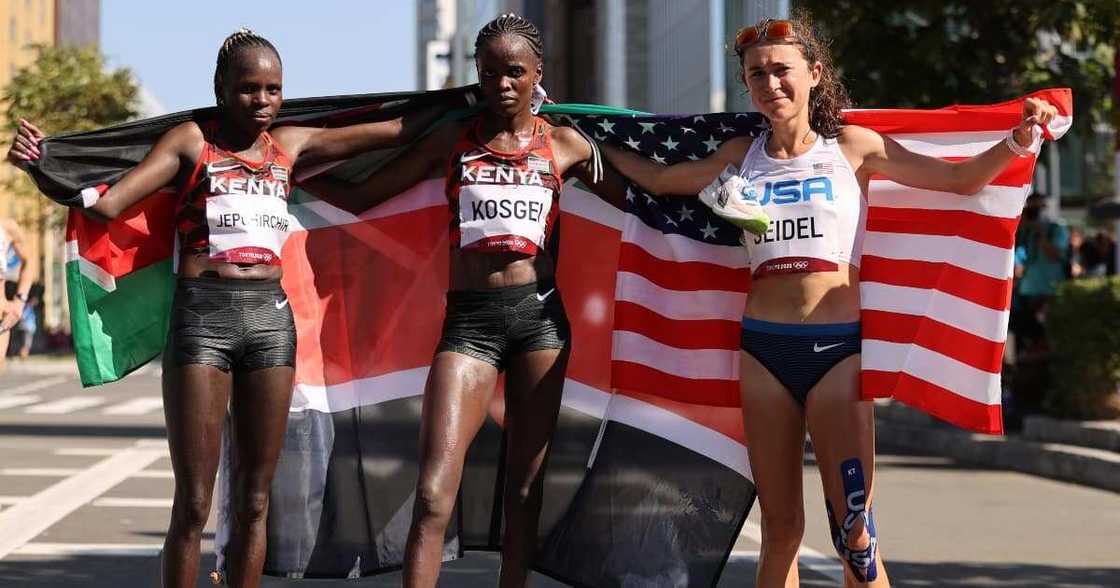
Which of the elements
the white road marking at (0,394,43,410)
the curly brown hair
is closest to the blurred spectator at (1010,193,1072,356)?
the curly brown hair

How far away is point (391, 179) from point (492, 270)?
0.81 metres

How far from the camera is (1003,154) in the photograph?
6855 mm

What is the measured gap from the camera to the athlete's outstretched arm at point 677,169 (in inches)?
274

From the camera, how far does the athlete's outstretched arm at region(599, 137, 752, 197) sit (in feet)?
22.8

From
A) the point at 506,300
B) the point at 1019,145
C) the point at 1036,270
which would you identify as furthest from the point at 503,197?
the point at 1036,270

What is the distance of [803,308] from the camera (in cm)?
659

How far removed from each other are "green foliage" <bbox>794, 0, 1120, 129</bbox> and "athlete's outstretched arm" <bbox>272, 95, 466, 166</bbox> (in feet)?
38.5

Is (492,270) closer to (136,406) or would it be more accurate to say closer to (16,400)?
(136,406)

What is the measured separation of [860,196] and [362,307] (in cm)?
218

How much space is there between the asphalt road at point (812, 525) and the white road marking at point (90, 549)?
0.04 feet

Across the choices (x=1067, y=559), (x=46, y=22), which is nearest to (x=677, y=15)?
(x=46, y=22)

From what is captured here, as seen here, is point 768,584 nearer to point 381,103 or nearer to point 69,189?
point 381,103

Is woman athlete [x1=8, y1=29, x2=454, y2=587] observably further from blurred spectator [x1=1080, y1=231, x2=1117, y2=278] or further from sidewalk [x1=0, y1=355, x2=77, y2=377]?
sidewalk [x1=0, y1=355, x2=77, y2=377]

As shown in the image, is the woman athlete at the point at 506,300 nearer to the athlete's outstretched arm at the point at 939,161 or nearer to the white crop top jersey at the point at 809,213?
the white crop top jersey at the point at 809,213
